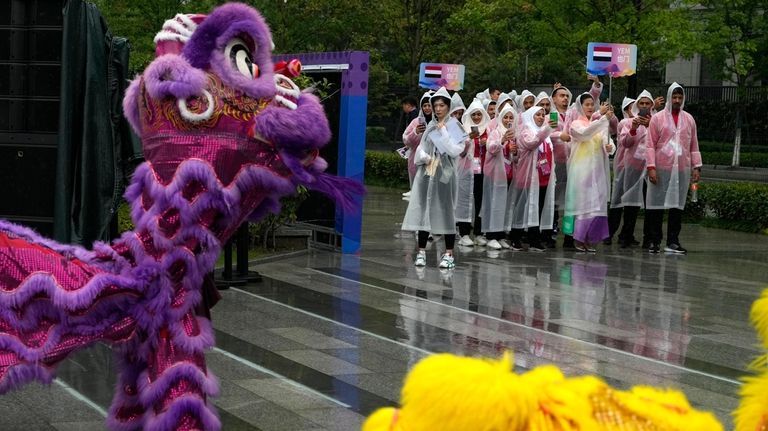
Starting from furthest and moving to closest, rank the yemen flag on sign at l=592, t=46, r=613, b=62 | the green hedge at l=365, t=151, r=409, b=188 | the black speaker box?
the green hedge at l=365, t=151, r=409, b=188
the yemen flag on sign at l=592, t=46, r=613, b=62
the black speaker box

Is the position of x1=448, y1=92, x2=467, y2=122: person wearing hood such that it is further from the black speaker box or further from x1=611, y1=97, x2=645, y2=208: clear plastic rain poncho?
the black speaker box

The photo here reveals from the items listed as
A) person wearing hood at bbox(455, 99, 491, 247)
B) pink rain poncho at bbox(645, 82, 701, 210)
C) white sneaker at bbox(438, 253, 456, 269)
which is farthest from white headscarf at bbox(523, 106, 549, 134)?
white sneaker at bbox(438, 253, 456, 269)

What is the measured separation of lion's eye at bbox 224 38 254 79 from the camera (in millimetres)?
5023

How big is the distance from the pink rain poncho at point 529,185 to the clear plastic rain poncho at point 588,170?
10.6 inches

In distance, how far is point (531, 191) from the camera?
48.3 ft

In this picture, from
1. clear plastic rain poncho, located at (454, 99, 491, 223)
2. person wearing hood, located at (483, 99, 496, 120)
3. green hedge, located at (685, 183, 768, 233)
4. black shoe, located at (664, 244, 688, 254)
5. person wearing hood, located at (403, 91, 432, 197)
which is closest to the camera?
person wearing hood, located at (403, 91, 432, 197)

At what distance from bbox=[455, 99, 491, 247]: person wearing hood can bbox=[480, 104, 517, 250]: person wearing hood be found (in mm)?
189

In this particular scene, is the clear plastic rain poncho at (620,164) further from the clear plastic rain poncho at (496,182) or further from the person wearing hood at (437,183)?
the person wearing hood at (437,183)

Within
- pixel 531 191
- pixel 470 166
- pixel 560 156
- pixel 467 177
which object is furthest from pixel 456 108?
pixel 560 156

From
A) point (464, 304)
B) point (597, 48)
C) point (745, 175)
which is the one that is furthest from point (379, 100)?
point (464, 304)

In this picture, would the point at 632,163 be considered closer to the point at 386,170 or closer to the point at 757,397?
the point at 386,170

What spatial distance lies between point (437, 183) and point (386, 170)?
13.3 metres

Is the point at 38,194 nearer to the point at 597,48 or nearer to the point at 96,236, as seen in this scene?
the point at 96,236

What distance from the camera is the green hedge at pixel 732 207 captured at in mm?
17719
